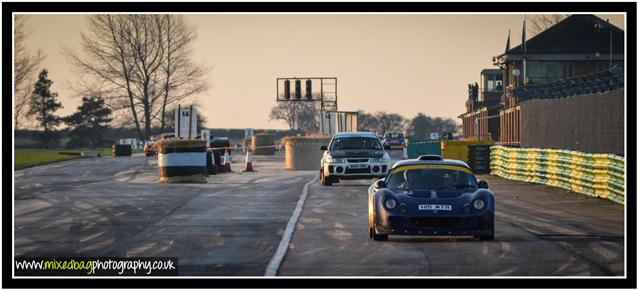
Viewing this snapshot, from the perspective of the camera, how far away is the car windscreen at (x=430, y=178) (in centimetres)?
1580

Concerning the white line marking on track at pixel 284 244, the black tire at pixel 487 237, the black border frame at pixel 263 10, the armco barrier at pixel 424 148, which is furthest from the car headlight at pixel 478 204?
the armco barrier at pixel 424 148

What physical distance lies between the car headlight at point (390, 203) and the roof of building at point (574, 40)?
192 feet

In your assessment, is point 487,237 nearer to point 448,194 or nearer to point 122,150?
point 448,194

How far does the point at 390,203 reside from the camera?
15055 millimetres

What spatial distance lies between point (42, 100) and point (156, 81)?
17730 mm

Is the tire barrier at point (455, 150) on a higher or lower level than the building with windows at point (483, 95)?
lower

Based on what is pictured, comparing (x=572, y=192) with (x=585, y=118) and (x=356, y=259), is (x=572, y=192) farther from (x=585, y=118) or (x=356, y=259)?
(x=356, y=259)

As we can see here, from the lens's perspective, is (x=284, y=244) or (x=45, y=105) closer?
(x=284, y=244)

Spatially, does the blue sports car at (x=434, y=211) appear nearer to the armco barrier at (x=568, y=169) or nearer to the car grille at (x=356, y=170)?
the armco barrier at (x=568, y=169)

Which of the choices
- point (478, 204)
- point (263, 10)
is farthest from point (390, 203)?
point (263, 10)

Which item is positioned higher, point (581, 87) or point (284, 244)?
point (581, 87)

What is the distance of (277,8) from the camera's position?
1338cm

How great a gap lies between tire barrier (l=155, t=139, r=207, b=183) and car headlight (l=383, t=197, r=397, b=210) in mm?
16675

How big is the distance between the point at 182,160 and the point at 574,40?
154 ft
